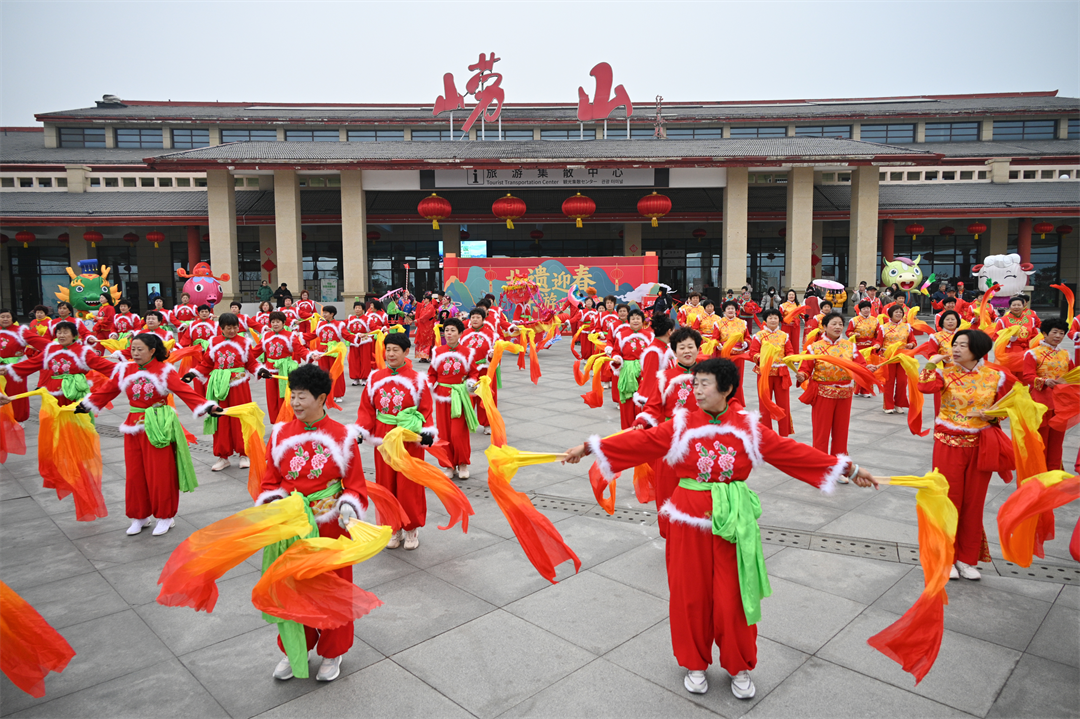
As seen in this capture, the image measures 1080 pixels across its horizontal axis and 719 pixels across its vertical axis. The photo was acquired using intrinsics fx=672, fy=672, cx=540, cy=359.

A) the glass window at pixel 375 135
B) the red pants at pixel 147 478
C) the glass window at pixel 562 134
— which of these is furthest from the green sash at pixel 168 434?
the glass window at pixel 562 134

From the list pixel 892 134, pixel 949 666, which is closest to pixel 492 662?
pixel 949 666

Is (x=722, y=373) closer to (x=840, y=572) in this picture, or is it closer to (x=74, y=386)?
(x=840, y=572)

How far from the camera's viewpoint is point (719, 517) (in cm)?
310

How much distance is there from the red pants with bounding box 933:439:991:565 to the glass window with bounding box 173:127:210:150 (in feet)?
97.6

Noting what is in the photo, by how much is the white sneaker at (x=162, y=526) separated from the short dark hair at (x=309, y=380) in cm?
279

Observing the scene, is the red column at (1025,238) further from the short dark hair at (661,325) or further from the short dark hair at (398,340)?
the short dark hair at (398,340)

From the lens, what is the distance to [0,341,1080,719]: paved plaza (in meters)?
3.15

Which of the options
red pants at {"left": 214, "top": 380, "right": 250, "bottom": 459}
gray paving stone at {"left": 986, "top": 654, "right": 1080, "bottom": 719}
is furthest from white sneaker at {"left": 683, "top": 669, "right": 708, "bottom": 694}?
red pants at {"left": 214, "top": 380, "right": 250, "bottom": 459}

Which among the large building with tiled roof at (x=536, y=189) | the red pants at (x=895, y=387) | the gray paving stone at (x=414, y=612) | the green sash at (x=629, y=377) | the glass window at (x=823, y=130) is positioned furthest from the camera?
the glass window at (x=823, y=130)

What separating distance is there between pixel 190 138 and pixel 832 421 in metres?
28.8

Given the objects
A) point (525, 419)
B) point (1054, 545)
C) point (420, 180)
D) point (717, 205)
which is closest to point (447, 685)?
point (1054, 545)

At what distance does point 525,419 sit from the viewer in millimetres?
9414

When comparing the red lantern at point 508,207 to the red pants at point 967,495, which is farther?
the red lantern at point 508,207

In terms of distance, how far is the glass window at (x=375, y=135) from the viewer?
1105 inches
